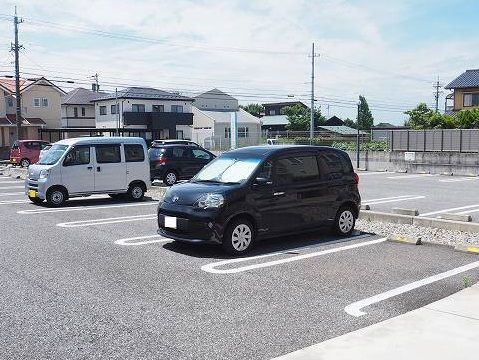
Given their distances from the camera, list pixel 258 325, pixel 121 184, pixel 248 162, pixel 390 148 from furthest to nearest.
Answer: pixel 390 148 < pixel 121 184 < pixel 248 162 < pixel 258 325

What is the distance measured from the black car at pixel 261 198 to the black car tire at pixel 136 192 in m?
6.00

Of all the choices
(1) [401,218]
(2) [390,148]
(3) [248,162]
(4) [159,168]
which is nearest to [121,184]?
(4) [159,168]

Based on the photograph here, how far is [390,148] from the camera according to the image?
2689cm

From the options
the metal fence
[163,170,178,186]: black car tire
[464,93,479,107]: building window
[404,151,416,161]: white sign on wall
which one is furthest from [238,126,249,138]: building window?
[163,170,178,186]: black car tire

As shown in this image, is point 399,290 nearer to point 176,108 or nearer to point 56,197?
point 56,197

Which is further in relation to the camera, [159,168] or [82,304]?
[159,168]

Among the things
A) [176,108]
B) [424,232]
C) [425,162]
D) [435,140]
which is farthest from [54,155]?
[176,108]

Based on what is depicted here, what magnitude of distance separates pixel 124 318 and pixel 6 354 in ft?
3.56

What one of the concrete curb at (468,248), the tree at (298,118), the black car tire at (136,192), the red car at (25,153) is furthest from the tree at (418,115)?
the concrete curb at (468,248)

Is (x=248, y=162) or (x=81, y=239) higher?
(x=248, y=162)

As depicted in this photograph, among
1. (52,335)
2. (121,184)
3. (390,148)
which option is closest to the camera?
(52,335)

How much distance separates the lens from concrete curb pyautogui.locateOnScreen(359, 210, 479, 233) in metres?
8.66

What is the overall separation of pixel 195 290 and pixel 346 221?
13.0 feet

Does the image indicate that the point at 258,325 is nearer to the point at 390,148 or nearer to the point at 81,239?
the point at 81,239
